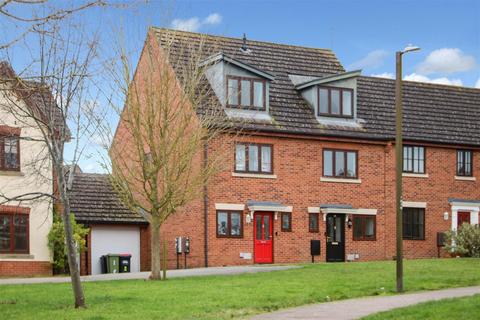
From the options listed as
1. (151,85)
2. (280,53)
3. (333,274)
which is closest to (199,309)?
(333,274)

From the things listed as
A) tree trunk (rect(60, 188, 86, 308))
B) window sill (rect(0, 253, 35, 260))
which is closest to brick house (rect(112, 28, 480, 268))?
window sill (rect(0, 253, 35, 260))

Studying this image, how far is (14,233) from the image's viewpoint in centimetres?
3105

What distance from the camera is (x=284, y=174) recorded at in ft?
115

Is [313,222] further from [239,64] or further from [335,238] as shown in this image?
[239,64]

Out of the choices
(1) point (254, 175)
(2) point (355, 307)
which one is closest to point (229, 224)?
(1) point (254, 175)

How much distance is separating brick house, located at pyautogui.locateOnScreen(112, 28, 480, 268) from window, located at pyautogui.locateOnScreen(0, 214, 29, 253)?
6020 millimetres

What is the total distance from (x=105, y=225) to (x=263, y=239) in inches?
262

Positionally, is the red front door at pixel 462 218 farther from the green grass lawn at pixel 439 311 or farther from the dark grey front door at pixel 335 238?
the green grass lawn at pixel 439 311

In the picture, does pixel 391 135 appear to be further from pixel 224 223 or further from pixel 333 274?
pixel 333 274

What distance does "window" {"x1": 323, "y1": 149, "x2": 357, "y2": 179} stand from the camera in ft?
119

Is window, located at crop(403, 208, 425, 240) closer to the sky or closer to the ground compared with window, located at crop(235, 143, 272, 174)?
closer to the ground

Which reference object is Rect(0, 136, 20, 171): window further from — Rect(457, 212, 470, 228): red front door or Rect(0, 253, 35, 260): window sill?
Rect(457, 212, 470, 228): red front door

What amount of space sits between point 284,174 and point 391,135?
18.5 feet

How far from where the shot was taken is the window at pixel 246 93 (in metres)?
34.1
